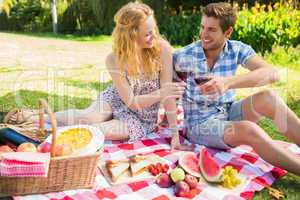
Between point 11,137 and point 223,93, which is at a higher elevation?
point 223,93

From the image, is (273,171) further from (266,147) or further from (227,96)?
(227,96)

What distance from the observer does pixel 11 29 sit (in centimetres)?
2042

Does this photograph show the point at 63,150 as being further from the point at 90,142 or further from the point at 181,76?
the point at 181,76

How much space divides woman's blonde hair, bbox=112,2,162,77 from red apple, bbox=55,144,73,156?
1.13 m

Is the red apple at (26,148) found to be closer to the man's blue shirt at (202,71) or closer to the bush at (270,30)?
the man's blue shirt at (202,71)

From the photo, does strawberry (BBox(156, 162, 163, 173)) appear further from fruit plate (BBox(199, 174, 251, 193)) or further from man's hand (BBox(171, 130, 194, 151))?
man's hand (BBox(171, 130, 194, 151))

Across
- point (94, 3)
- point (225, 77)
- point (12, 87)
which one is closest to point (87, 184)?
point (225, 77)

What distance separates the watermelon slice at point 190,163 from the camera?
3408 mm

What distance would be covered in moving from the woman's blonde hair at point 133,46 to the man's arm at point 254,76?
2.32ft

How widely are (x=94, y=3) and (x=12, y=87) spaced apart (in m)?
9.34

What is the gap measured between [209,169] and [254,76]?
945mm

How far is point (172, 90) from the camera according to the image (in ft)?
12.8

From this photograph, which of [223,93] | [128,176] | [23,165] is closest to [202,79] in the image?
[223,93]

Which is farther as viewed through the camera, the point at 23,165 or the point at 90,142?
the point at 90,142
